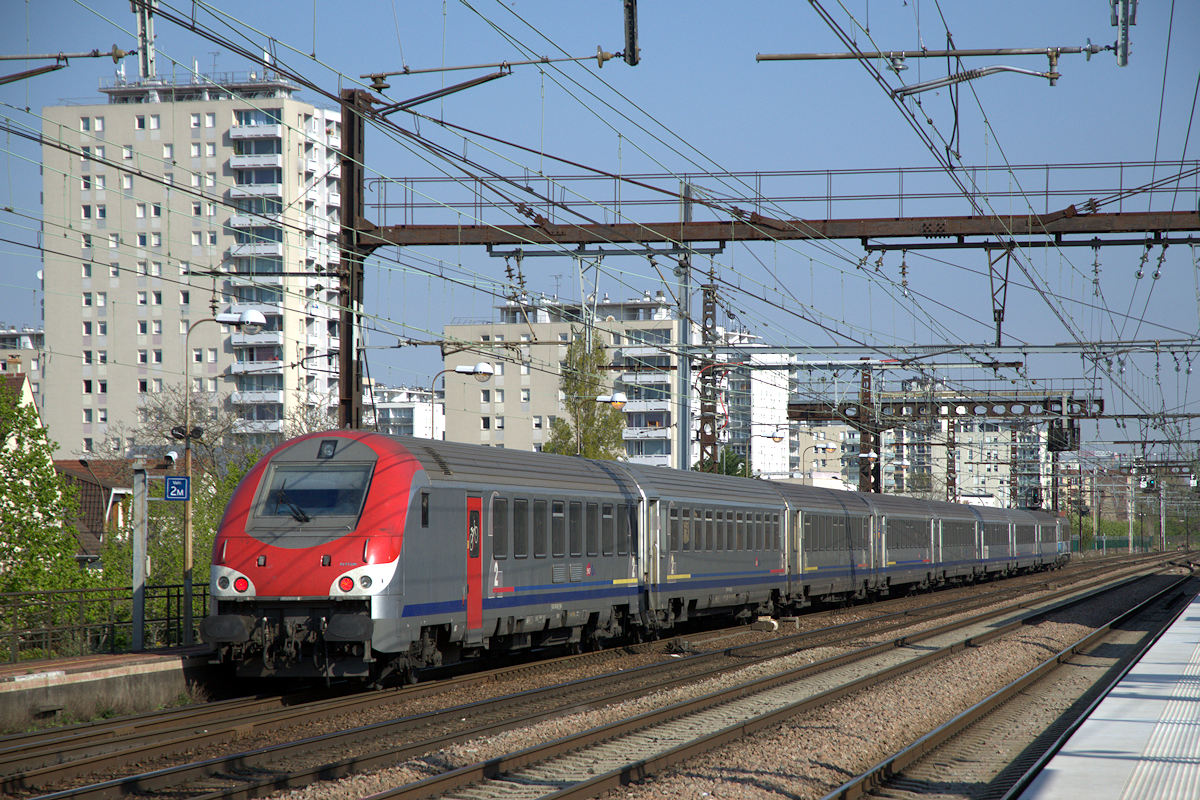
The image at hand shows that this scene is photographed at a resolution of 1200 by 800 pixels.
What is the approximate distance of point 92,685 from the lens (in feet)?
44.2

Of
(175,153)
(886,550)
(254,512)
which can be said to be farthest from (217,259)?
(254,512)

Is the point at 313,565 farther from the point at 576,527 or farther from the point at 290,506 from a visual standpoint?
the point at 576,527

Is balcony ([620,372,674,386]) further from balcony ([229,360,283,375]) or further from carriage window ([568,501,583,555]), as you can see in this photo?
carriage window ([568,501,583,555])

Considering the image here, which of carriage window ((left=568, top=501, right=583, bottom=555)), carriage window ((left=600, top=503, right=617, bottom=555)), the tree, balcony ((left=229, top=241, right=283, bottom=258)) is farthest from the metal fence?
balcony ((left=229, top=241, right=283, bottom=258))

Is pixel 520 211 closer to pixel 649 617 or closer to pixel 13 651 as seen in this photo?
pixel 649 617

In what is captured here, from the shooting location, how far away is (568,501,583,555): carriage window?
19703mm

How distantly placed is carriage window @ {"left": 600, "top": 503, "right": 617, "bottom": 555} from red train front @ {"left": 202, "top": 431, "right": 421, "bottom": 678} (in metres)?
5.76

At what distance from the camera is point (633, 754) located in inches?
464

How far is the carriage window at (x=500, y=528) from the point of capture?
17.4 m

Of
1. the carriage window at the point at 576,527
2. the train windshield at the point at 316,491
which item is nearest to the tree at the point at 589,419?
the carriage window at the point at 576,527

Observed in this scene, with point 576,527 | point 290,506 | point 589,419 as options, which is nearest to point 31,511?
point 290,506

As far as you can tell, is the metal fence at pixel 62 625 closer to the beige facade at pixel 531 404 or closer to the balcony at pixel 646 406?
the beige facade at pixel 531 404

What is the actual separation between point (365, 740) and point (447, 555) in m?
4.00

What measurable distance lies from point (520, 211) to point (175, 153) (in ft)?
274
